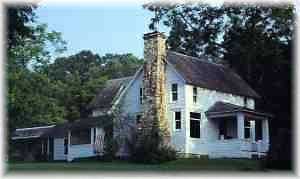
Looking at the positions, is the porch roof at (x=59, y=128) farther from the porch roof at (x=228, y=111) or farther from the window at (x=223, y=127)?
the window at (x=223, y=127)

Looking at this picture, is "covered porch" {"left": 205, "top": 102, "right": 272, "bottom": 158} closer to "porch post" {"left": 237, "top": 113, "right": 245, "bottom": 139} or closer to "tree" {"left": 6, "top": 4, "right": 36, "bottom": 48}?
"porch post" {"left": 237, "top": 113, "right": 245, "bottom": 139}

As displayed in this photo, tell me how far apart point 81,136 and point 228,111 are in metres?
4.70

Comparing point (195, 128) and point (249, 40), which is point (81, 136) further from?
point (249, 40)

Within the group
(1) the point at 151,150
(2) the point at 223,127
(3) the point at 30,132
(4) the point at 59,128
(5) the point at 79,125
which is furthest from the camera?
(2) the point at 223,127

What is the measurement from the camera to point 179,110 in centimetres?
1953

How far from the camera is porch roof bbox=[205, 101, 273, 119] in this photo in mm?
19281

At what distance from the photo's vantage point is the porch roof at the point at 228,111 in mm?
19281

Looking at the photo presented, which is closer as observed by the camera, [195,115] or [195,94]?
[195,94]

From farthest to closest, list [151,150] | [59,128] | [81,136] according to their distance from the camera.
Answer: [81,136] → [59,128] → [151,150]

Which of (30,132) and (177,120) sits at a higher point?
(177,120)

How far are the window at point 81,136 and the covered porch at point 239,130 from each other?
3.81 metres

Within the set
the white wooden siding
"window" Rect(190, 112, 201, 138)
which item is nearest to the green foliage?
"window" Rect(190, 112, 201, 138)

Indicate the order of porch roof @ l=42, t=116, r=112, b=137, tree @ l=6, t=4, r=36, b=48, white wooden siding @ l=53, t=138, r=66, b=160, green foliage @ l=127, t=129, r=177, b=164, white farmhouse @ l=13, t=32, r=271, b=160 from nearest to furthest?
tree @ l=6, t=4, r=36, b=48
green foliage @ l=127, t=129, r=177, b=164
porch roof @ l=42, t=116, r=112, b=137
white wooden siding @ l=53, t=138, r=66, b=160
white farmhouse @ l=13, t=32, r=271, b=160

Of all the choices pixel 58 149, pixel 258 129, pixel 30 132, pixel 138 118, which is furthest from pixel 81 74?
pixel 258 129
